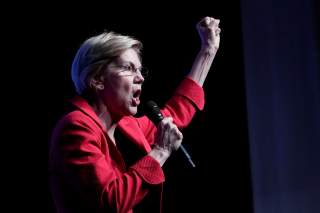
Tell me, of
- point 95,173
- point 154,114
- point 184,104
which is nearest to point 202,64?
point 184,104

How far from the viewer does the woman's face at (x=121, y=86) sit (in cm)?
147

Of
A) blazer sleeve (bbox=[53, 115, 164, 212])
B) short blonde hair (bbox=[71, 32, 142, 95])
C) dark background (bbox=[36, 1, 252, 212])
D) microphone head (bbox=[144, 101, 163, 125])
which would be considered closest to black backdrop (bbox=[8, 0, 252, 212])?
dark background (bbox=[36, 1, 252, 212])

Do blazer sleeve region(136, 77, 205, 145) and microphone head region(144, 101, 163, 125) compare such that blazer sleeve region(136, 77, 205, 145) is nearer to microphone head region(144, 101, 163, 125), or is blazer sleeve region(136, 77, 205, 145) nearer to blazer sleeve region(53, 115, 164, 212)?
microphone head region(144, 101, 163, 125)

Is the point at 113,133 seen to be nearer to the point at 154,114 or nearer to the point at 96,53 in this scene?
the point at 154,114

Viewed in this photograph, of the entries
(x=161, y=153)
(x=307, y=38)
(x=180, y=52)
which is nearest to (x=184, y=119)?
(x=161, y=153)

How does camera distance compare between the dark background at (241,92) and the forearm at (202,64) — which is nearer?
the forearm at (202,64)

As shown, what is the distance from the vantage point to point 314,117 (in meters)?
2.20

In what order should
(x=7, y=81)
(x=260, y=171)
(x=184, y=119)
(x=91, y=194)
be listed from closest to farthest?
(x=91, y=194) → (x=184, y=119) → (x=7, y=81) → (x=260, y=171)

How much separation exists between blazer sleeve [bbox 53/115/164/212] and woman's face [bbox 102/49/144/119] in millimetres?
199

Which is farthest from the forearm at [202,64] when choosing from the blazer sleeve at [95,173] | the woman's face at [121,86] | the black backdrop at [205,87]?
the blazer sleeve at [95,173]

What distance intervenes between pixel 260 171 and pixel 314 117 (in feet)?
1.33

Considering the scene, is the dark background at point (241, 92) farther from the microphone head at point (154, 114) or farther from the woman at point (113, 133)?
the microphone head at point (154, 114)

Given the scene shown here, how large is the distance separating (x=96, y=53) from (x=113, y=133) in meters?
0.31

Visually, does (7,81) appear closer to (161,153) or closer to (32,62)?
(32,62)
